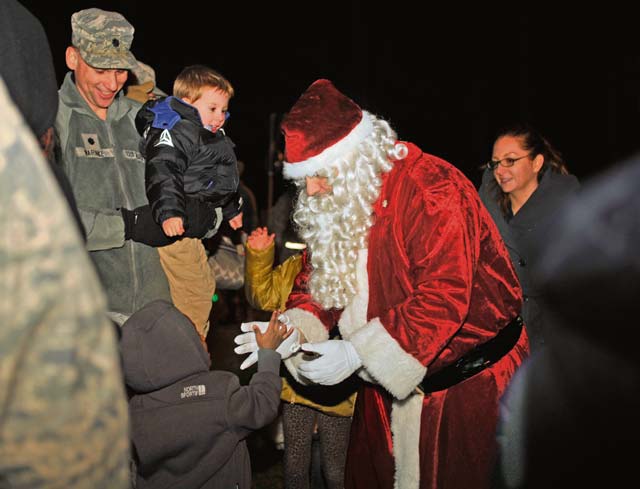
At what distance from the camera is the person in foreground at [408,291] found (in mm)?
2287

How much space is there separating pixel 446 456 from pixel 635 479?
8.52 ft

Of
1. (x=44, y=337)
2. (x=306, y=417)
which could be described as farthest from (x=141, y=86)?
(x=44, y=337)

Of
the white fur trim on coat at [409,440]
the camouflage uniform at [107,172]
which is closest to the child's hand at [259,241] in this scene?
the camouflage uniform at [107,172]

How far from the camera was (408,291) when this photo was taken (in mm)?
2434

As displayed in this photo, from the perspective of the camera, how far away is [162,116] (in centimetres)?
311

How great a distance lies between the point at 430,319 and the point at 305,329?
0.74 meters

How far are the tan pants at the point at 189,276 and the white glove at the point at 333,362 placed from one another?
3.29 feet

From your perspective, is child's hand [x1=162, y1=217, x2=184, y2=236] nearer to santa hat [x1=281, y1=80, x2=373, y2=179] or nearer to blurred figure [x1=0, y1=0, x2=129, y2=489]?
santa hat [x1=281, y1=80, x2=373, y2=179]

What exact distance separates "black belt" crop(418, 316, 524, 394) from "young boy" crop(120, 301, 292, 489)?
0.65 m

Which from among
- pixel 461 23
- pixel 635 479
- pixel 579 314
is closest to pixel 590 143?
pixel 461 23

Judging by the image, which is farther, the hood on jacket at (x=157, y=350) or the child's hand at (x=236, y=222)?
the child's hand at (x=236, y=222)

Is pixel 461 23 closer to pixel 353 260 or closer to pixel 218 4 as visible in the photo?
pixel 218 4

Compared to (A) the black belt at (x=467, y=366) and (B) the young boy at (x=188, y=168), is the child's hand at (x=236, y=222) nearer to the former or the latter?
(B) the young boy at (x=188, y=168)

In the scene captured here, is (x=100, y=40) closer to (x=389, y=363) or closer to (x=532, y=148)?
(x=389, y=363)
